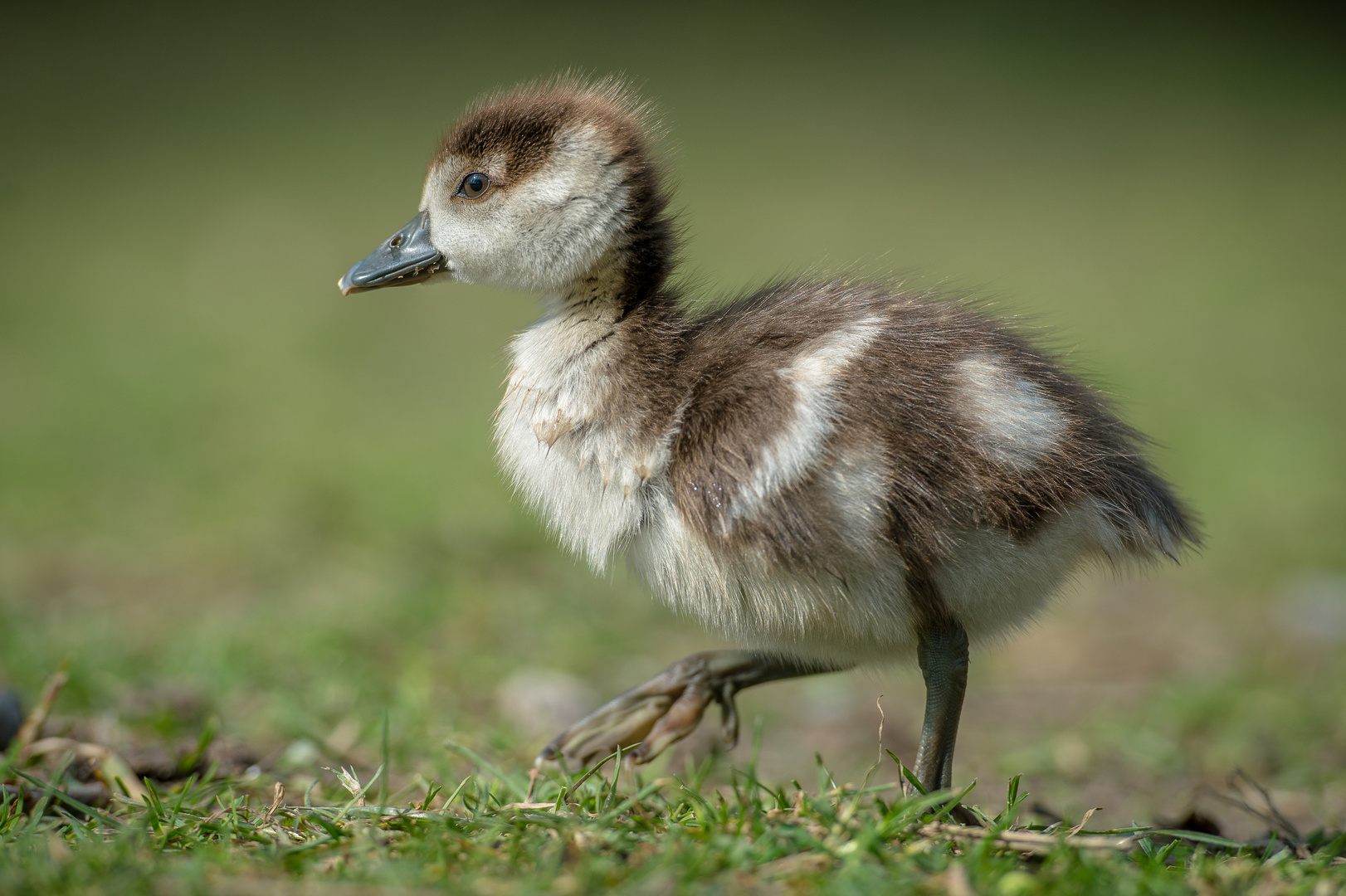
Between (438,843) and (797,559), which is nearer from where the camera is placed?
(438,843)

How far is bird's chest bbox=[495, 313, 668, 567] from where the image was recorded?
7.82ft

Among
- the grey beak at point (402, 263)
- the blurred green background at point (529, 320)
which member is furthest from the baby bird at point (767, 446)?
the blurred green background at point (529, 320)

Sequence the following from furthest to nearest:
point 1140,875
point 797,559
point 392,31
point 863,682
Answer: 1. point 392,31
2. point 863,682
3. point 797,559
4. point 1140,875

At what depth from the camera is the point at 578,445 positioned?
2451 mm

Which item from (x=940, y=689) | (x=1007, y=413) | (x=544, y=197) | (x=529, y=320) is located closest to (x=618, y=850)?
(x=940, y=689)

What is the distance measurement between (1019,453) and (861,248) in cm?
823

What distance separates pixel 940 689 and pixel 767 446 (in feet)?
2.06

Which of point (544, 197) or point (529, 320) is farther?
point (529, 320)

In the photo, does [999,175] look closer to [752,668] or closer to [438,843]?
[752,668]

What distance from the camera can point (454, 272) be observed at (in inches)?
114

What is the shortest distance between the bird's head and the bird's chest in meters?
0.18

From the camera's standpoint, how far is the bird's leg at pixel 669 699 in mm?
2799

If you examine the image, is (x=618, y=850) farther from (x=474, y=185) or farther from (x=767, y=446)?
(x=474, y=185)

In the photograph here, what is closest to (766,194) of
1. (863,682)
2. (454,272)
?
(863,682)
